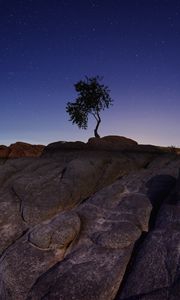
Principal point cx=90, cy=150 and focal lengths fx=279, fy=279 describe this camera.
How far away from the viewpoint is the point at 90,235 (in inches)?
405

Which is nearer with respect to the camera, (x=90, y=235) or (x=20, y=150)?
(x=90, y=235)

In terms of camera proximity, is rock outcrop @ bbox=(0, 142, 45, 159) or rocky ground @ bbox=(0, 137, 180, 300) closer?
rocky ground @ bbox=(0, 137, 180, 300)

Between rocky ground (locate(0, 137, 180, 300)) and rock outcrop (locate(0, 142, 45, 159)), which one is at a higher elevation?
rock outcrop (locate(0, 142, 45, 159))

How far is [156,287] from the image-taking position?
25.6ft

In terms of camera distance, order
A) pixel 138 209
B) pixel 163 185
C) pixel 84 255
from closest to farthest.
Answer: pixel 84 255 → pixel 138 209 → pixel 163 185

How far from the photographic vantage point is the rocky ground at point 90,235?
8.23 meters

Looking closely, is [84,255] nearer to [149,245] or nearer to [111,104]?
[149,245]

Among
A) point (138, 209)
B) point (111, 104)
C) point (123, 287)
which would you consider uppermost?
point (111, 104)

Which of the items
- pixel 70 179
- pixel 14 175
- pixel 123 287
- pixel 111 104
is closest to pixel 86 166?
pixel 70 179

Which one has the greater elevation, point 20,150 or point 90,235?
point 20,150

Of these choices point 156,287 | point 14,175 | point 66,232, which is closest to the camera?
point 156,287

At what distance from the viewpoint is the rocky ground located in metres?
8.23

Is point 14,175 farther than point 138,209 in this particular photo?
Yes

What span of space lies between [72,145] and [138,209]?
12.0 m
